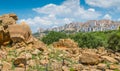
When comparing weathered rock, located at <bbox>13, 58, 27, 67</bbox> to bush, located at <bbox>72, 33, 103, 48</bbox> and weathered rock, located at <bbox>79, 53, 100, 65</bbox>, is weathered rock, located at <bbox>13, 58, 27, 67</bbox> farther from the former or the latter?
bush, located at <bbox>72, 33, 103, 48</bbox>

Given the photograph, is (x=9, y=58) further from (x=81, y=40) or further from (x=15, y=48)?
(x=81, y=40)

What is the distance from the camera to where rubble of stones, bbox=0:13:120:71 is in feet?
70.3

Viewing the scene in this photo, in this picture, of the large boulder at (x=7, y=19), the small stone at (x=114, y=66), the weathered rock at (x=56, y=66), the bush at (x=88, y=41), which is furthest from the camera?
the bush at (x=88, y=41)

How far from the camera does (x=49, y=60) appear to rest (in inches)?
895

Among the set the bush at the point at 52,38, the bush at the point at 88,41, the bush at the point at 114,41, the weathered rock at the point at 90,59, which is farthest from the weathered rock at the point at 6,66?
the bush at the point at 52,38

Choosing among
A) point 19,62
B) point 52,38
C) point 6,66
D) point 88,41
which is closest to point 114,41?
point 88,41

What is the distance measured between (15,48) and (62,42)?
24.6 feet

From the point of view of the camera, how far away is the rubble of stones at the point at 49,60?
21.4m

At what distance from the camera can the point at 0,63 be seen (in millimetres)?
20797

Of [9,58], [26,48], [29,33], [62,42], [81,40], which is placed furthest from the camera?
[81,40]

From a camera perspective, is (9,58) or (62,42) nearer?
(9,58)

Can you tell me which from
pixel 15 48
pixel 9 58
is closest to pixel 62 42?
pixel 15 48

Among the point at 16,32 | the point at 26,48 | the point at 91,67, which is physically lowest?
the point at 91,67

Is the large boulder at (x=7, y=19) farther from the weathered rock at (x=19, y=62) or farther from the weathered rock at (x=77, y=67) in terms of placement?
the weathered rock at (x=77, y=67)
